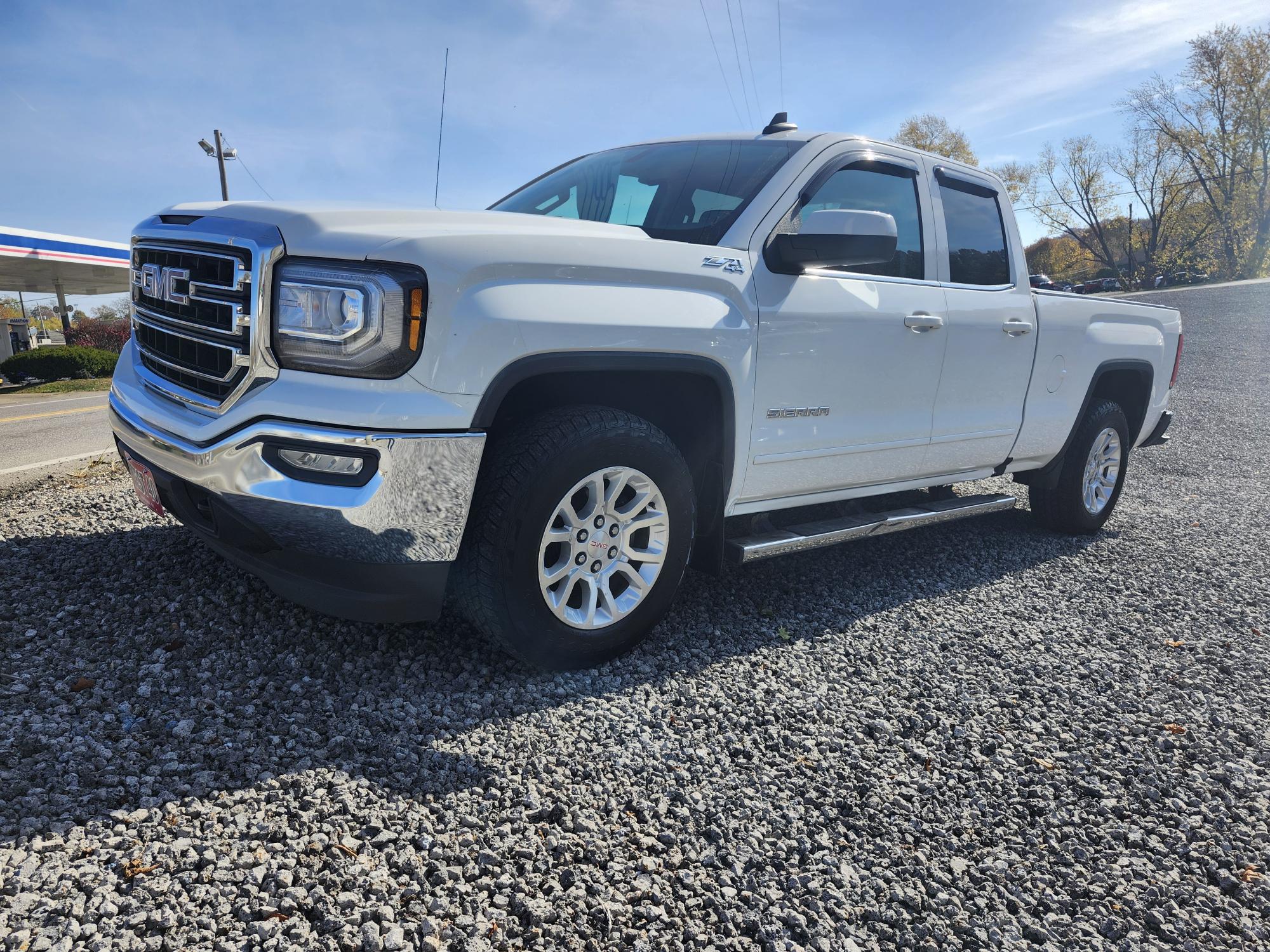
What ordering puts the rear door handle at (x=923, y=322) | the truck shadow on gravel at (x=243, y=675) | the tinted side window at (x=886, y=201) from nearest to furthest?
the truck shadow on gravel at (x=243, y=675)
the tinted side window at (x=886, y=201)
the rear door handle at (x=923, y=322)

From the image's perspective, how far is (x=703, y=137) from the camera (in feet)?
13.0

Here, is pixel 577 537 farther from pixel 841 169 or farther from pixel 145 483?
pixel 841 169

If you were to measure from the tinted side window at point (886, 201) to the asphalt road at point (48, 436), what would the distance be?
5.49m

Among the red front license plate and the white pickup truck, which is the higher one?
the white pickup truck

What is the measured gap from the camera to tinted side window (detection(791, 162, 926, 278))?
3629mm

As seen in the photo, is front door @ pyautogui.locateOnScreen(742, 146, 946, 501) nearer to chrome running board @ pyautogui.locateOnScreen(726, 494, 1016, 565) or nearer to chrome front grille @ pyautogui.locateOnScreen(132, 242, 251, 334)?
chrome running board @ pyautogui.locateOnScreen(726, 494, 1016, 565)

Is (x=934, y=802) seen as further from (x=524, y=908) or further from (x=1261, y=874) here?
(x=524, y=908)

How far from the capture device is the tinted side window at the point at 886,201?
363cm

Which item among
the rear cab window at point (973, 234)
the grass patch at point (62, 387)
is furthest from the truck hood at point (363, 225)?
the grass patch at point (62, 387)

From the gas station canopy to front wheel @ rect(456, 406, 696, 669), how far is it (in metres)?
25.5

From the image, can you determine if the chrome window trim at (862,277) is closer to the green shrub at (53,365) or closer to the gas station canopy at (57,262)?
the green shrub at (53,365)

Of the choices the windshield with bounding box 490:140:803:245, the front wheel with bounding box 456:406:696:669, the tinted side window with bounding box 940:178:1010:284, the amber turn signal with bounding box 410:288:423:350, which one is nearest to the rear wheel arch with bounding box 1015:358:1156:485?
the tinted side window with bounding box 940:178:1010:284

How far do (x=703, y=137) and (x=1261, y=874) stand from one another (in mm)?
3461

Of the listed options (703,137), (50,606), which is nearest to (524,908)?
(50,606)
